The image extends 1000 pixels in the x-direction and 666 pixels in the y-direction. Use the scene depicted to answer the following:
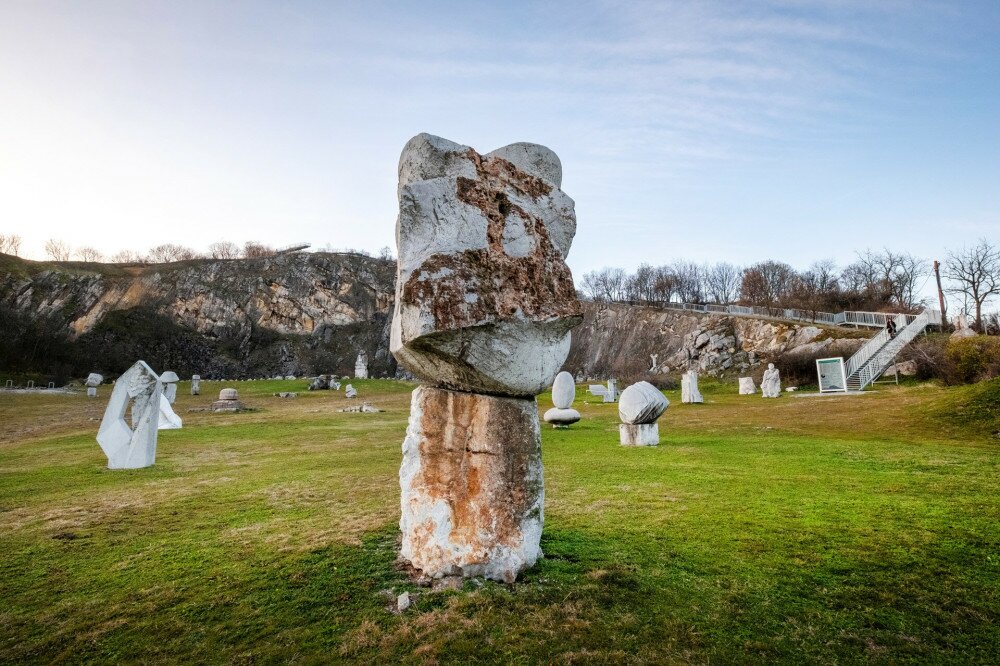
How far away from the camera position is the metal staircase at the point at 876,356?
26859 millimetres

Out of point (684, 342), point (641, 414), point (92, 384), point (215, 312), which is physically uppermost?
point (215, 312)

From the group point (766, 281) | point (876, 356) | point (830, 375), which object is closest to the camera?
point (830, 375)

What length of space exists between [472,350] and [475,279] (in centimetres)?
53

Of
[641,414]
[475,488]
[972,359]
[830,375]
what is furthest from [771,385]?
[475,488]

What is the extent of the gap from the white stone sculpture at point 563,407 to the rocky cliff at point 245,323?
33.4 meters

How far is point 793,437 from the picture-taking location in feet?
40.3

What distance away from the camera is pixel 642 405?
36.9ft

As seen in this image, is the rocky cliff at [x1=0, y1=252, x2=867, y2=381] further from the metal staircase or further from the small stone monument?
the small stone monument

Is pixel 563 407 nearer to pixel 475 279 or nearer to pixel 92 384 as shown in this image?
pixel 475 279

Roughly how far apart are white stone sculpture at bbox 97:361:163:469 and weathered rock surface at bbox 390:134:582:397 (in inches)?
325

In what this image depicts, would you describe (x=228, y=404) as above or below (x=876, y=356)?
below

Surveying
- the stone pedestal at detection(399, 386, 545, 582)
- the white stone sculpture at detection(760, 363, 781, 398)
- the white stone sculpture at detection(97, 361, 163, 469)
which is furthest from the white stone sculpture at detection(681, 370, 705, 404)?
the stone pedestal at detection(399, 386, 545, 582)

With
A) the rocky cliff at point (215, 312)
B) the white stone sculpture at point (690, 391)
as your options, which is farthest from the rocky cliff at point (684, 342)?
the rocky cliff at point (215, 312)

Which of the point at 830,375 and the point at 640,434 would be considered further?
the point at 830,375
